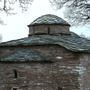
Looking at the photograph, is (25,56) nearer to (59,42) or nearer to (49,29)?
(59,42)

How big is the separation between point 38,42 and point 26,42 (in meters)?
0.61

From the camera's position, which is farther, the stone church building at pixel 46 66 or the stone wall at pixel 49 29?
the stone wall at pixel 49 29

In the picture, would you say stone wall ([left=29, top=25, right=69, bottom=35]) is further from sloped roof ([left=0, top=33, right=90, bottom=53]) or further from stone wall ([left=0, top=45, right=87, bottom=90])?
stone wall ([left=0, top=45, right=87, bottom=90])

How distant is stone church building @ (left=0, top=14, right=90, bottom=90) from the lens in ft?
57.6

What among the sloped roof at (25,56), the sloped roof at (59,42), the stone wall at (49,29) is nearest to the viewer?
the sloped roof at (25,56)

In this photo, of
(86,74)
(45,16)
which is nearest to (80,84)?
(86,74)

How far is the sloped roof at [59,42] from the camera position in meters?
17.8

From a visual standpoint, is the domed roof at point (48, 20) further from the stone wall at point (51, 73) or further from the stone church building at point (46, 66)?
the stone wall at point (51, 73)

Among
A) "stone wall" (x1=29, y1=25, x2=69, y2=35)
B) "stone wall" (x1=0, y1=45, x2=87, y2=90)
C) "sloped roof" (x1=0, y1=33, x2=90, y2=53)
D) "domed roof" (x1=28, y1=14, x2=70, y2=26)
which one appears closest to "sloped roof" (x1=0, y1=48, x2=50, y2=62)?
"stone wall" (x1=0, y1=45, x2=87, y2=90)

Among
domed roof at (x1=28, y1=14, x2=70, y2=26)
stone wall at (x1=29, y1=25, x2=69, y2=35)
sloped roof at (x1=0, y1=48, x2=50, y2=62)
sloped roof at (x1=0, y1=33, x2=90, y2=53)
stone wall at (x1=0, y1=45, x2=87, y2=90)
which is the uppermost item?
domed roof at (x1=28, y1=14, x2=70, y2=26)

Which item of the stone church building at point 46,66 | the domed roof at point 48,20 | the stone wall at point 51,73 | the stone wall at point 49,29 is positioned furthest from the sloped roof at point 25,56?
the domed roof at point 48,20

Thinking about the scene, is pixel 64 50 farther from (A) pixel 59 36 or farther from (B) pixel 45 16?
(B) pixel 45 16

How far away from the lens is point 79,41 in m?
19.2

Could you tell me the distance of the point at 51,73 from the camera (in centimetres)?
1764
